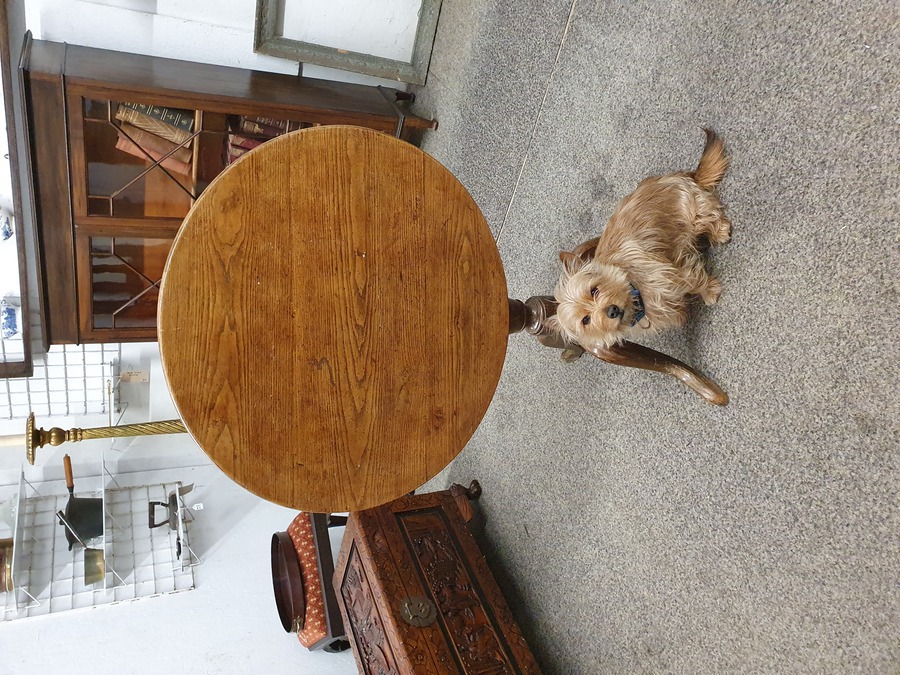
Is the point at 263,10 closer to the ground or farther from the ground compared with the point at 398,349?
farther from the ground

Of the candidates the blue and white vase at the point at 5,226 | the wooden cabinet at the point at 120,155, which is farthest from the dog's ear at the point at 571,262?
the blue and white vase at the point at 5,226

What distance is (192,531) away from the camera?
2715 millimetres

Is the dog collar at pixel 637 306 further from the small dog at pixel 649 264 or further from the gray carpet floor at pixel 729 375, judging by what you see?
the gray carpet floor at pixel 729 375

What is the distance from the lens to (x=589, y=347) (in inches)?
51.1

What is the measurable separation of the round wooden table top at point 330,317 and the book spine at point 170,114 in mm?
1199

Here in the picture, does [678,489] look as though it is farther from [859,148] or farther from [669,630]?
[859,148]

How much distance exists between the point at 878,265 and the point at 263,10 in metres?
2.18

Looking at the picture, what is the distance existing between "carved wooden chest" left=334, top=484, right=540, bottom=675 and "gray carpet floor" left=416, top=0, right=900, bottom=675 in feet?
0.57

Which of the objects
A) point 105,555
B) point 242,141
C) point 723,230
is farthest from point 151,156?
point 723,230

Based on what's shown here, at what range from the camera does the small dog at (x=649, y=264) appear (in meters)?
1.24

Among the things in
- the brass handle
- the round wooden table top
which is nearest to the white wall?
the brass handle

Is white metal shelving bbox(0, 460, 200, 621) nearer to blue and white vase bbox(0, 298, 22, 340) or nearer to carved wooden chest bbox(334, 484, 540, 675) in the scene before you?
blue and white vase bbox(0, 298, 22, 340)

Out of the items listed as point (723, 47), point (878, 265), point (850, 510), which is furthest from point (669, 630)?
point (723, 47)

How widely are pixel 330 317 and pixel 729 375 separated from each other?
91cm
